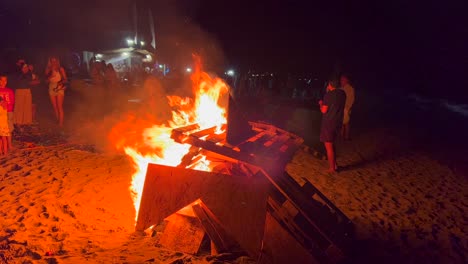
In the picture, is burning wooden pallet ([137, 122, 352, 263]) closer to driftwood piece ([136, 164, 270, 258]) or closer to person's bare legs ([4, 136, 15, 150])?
driftwood piece ([136, 164, 270, 258])

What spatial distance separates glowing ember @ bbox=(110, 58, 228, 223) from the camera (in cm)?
474

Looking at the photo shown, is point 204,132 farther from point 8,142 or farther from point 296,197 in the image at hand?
point 8,142

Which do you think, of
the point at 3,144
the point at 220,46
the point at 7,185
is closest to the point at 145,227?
the point at 7,185

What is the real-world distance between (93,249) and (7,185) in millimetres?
2867

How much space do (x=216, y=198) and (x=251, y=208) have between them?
445 mm

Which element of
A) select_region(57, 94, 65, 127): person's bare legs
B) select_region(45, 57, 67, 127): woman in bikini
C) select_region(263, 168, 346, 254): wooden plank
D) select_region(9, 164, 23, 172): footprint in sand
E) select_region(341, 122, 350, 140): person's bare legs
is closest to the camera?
select_region(263, 168, 346, 254): wooden plank

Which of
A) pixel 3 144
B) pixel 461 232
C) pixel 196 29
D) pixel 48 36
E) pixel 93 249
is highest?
pixel 196 29

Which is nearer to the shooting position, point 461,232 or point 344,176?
point 461,232

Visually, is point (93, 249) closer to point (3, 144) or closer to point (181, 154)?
point (181, 154)

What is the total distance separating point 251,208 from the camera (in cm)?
341

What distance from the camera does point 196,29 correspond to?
6378 cm

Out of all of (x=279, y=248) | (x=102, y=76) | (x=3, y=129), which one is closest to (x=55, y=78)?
(x=3, y=129)

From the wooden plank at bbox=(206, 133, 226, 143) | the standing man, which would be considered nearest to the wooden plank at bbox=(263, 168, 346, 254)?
the wooden plank at bbox=(206, 133, 226, 143)

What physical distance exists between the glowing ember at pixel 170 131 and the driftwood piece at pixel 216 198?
2.68 ft
